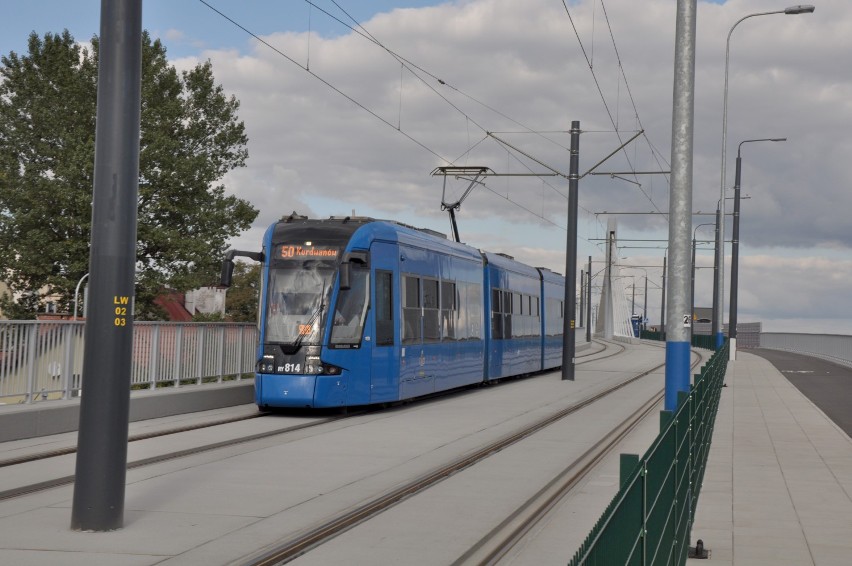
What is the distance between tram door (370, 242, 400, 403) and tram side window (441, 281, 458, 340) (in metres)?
3.15

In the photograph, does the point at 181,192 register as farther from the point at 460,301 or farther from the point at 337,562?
the point at 337,562

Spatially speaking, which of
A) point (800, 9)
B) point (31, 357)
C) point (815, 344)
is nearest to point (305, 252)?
point (31, 357)

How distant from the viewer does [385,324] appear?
19.5 metres

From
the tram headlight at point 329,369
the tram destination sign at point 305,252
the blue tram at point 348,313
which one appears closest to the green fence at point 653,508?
the tram headlight at point 329,369

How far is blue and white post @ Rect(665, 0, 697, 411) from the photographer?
14172 mm

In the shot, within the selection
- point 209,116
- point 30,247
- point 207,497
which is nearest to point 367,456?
point 207,497

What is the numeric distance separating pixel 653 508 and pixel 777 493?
6.67 m

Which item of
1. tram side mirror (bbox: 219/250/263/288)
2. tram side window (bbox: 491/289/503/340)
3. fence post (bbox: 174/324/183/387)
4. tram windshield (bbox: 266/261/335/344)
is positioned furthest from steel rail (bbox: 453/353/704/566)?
tram side window (bbox: 491/289/503/340)

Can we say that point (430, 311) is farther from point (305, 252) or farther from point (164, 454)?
point (164, 454)

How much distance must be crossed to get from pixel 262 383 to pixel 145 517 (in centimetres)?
922

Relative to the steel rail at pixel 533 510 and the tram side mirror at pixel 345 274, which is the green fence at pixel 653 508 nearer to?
the steel rail at pixel 533 510

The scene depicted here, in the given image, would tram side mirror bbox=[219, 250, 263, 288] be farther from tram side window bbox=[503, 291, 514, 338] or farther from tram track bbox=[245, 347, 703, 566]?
tram side window bbox=[503, 291, 514, 338]

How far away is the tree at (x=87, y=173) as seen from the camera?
160 feet

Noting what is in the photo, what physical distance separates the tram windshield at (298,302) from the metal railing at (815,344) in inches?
1398
